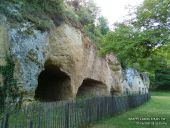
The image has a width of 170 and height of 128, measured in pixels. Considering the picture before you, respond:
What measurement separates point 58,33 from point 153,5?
17.9 ft

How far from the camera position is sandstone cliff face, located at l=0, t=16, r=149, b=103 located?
40.6 feet

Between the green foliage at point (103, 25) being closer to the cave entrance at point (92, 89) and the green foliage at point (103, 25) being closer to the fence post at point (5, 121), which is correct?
the cave entrance at point (92, 89)

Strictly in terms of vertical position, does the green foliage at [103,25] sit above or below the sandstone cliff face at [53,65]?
above

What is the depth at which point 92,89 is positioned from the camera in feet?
80.0

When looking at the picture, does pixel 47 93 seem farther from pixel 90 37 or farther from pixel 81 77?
pixel 90 37

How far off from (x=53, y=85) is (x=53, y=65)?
134 inches

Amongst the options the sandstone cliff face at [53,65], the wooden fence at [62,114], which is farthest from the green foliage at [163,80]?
the wooden fence at [62,114]

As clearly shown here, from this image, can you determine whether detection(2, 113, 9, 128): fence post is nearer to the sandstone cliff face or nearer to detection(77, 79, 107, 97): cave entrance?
the sandstone cliff face

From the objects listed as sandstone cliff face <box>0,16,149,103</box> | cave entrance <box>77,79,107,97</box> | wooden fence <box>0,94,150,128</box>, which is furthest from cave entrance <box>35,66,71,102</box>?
cave entrance <box>77,79,107,97</box>

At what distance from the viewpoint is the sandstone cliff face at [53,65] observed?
487 inches

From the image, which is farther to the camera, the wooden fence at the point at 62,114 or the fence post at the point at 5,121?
the wooden fence at the point at 62,114

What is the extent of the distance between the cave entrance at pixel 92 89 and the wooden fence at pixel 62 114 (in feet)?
21.2

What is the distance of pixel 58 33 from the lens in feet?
55.8

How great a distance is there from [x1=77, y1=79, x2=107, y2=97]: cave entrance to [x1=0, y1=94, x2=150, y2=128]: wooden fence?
6.47 metres
